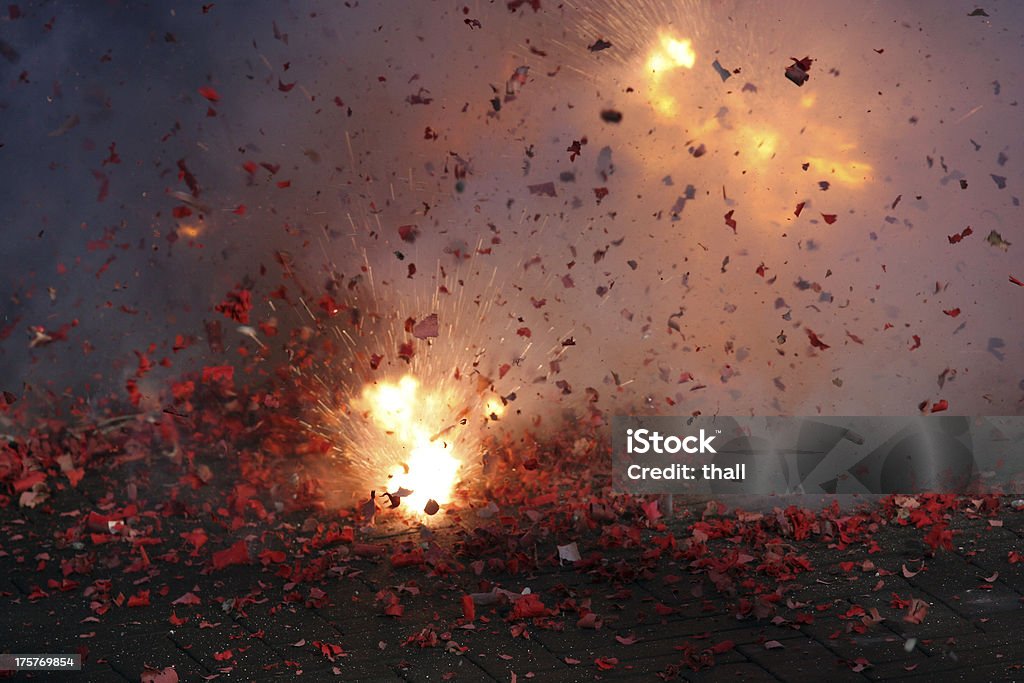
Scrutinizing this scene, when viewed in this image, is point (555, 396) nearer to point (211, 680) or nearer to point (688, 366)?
point (688, 366)

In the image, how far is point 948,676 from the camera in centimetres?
484

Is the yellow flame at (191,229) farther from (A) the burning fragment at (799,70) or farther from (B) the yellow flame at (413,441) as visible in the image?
(A) the burning fragment at (799,70)

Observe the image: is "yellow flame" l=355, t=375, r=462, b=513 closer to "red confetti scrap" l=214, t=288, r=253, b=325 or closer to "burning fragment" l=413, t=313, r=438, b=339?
"burning fragment" l=413, t=313, r=438, b=339

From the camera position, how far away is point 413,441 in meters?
7.67

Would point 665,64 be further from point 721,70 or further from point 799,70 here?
point 799,70

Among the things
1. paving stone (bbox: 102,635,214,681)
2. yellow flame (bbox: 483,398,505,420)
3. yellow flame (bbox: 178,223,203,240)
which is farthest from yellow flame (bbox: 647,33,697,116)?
paving stone (bbox: 102,635,214,681)

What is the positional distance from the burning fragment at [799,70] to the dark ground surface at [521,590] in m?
3.13

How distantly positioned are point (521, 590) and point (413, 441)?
205 centimetres

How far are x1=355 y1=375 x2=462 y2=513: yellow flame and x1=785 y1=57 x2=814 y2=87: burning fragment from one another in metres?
3.31

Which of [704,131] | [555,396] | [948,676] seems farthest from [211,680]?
[704,131]

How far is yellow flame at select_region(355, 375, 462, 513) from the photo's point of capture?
7.25 m

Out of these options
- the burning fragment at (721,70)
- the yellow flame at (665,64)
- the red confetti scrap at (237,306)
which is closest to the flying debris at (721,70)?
the burning fragment at (721,70)

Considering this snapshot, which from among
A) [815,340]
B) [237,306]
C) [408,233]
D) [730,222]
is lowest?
[815,340]

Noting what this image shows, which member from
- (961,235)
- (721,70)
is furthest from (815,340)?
(721,70)
